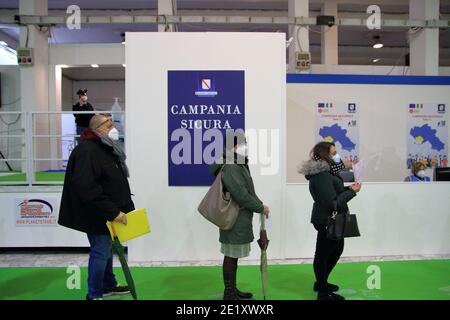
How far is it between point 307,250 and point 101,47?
6480mm

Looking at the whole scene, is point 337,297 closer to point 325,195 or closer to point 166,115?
point 325,195

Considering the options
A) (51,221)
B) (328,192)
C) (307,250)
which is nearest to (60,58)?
(51,221)

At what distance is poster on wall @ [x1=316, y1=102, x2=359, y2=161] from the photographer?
6598mm

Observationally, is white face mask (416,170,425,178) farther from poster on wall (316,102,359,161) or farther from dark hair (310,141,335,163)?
dark hair (310,141,335,163)

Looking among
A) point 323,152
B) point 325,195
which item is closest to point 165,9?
point 323,152

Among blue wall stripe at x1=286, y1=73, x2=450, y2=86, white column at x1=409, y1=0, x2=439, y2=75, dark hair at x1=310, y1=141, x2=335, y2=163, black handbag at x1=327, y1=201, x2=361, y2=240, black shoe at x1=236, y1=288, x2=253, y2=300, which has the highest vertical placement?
white column at x1=409, y1=0, x2=439, y2=75

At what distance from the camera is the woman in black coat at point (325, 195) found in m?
2.84

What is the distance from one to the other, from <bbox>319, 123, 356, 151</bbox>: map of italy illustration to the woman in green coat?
4.01 m

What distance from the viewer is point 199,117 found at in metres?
4.06

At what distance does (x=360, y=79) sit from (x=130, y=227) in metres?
5.17

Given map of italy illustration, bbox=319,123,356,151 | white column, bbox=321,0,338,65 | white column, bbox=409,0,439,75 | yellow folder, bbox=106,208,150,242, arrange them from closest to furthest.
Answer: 1. yellow folder, bbox=106,208,150,242
2. map of italy illustration, bbox=319,123,356,151
3. white column, bbox=409,0,439,75
4. white column, bbox=321,0,338,65

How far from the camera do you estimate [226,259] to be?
2.91 meters

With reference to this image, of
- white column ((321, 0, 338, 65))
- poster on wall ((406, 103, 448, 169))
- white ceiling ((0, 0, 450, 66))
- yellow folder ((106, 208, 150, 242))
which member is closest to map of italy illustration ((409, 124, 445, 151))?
poster on wall ((406, 103, 448, 169))

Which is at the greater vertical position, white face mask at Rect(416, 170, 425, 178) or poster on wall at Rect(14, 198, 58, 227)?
white face mask at Rect(416, 170, 425, 178)
